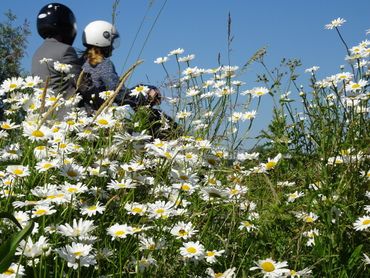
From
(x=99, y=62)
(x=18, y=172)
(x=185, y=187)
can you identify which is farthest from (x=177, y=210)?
(x=99, y=62)

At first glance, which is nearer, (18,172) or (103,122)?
→ (18,172)

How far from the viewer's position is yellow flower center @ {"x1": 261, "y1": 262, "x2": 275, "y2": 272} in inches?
66.7

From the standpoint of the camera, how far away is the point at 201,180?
260cm

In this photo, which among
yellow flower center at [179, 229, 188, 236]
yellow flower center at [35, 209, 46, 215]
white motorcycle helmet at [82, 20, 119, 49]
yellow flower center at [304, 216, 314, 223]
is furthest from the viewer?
white motorcycle helmet at [82, 20, 119, 49]

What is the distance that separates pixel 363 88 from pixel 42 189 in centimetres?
181

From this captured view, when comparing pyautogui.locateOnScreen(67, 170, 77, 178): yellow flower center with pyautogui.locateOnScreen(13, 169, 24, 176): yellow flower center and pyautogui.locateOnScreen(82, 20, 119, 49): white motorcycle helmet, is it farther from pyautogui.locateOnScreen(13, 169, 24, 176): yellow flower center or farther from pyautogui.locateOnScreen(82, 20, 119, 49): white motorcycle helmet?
pyautogui.locateOnScreen(82, 20, 119, 49): white motorcycle helmet

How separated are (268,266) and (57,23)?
14.8ft

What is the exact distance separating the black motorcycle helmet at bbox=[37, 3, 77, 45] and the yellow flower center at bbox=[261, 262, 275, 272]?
4.43 meters

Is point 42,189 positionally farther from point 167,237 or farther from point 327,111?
point 327,111

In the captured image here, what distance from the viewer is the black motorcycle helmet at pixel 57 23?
18.5ft

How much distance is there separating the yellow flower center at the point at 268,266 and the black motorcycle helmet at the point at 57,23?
4432 millimetres

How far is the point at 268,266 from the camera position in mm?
1707

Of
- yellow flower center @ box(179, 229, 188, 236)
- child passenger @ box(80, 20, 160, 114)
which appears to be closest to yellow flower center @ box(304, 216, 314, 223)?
yellow flower center @ box(179, 229, 188, 236)

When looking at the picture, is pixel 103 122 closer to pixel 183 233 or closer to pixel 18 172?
pixel 18 172
